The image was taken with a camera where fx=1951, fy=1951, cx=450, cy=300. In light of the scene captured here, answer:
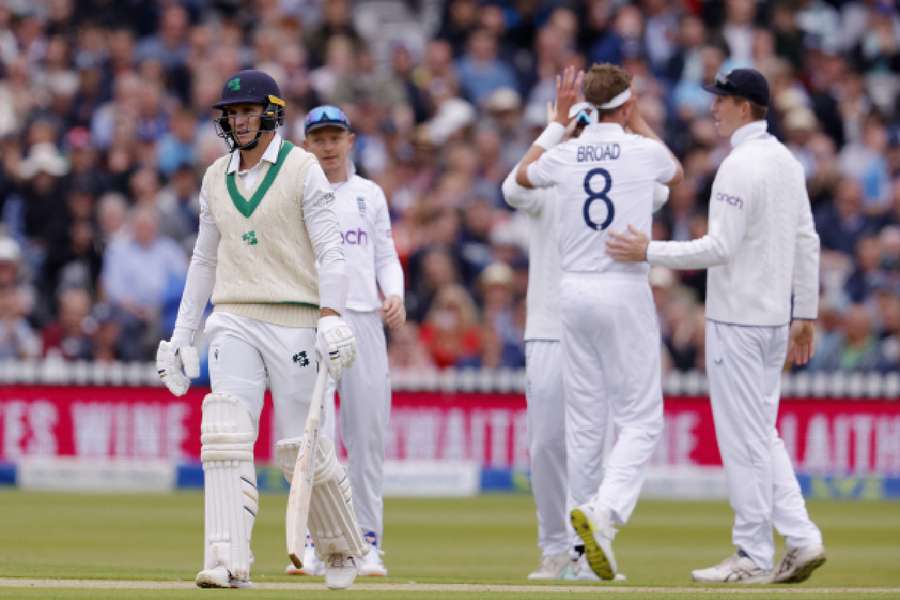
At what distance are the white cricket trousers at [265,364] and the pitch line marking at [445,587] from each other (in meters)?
0.81

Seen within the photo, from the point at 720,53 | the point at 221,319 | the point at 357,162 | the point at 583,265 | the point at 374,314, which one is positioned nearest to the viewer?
the point at 221,319

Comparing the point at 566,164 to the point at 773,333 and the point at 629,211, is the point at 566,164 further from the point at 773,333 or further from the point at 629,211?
the point at 773,333

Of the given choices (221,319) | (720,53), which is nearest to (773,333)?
(221,319)

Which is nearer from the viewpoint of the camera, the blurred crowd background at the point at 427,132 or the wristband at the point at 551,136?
the wristband at the point at 551,136

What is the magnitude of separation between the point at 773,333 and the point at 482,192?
992cm

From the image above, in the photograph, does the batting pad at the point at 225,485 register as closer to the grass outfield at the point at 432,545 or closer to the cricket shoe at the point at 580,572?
the grass outfield at the point at 432,545

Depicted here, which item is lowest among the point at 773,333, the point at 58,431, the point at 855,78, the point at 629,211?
the point at 58,431

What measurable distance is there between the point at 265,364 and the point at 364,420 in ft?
5.87

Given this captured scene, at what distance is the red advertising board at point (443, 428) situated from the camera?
698 inches

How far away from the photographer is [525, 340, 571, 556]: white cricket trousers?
34.1 ft

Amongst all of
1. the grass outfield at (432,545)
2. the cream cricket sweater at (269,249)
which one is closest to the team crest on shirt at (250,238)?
the cream cricket sweater at (269,249)

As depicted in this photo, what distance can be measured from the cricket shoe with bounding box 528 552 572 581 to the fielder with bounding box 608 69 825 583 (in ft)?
2.51

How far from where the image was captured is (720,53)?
837 inches

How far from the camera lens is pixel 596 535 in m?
9.25
